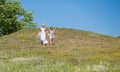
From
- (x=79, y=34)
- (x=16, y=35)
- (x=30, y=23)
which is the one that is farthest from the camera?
(x=30, y=23)

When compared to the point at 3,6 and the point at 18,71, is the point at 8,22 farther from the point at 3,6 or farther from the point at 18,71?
the point at 18,71

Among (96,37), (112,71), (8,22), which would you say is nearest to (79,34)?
(96,37)

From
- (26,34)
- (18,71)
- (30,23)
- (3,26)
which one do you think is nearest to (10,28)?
(3,26)

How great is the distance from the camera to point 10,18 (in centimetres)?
9712

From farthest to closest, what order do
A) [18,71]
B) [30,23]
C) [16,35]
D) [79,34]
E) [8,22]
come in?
[30,23] → [8,22] → [79,34] → [16,35] → [18,71]

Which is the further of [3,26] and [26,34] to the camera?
[3,26]

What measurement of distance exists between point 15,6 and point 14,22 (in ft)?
16.1

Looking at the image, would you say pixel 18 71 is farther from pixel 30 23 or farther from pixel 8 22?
pixel 30 23

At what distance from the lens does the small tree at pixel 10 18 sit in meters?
95.1

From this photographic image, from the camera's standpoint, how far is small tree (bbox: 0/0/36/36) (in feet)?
312

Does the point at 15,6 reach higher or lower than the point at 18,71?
higher

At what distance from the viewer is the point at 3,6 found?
9669 centimetres

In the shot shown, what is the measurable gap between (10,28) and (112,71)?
77.1 meters

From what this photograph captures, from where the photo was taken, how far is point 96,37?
67812mm
